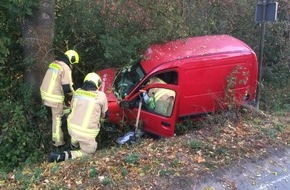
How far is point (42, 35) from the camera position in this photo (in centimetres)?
771

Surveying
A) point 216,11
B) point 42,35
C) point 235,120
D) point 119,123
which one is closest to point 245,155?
point 235,120

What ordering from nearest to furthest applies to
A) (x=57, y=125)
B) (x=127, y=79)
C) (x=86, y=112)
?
(x=86, y=112) < (x=57, y=125) < (x=127, y=79)

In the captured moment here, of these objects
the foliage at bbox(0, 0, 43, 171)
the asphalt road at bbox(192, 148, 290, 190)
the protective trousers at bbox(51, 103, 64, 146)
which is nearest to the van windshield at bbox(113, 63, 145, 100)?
the protective trousers at bbox(51, 103, 64, 146)

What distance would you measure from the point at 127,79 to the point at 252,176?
3.37m

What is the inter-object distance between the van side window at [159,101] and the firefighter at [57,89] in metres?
1.50

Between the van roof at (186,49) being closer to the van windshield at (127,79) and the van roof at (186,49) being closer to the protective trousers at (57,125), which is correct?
the van windshield at (127,79)

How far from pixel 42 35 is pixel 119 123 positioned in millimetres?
2419

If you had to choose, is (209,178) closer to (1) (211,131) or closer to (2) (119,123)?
(1) (211,131)

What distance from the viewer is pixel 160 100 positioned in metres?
7.31

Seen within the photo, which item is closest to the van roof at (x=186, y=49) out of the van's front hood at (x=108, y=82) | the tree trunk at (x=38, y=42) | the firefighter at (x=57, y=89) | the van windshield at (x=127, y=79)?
the van windshield at (x=127, y=79)

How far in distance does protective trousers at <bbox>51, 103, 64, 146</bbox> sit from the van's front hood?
940 millimetres

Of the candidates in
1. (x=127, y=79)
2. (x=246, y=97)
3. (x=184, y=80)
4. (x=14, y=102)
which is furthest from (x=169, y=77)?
(x=14, y=102)

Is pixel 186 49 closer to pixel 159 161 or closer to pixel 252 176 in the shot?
pixel 159 161

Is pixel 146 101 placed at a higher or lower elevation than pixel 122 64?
lower
